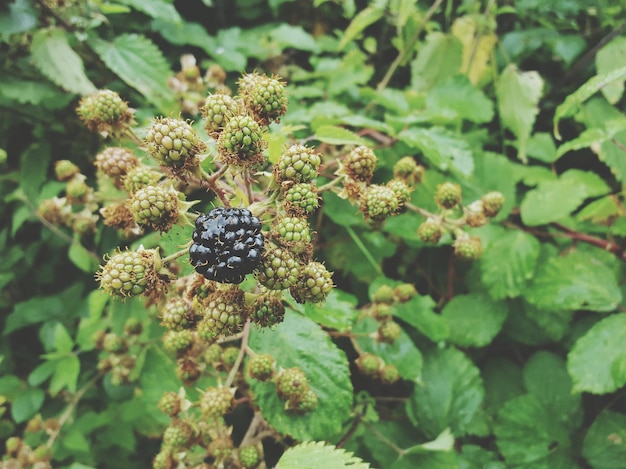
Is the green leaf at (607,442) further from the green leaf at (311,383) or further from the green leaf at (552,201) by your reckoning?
the green leaf at (311,383)

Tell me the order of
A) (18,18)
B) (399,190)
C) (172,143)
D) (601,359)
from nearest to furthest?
1. (172,143)
2. (399,190)
3. (601,359)
4. (18,18)

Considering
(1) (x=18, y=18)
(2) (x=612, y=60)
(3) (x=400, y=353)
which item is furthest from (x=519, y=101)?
(1) (x=18, y=18)

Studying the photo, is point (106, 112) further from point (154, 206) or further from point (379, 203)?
point (379, 203)

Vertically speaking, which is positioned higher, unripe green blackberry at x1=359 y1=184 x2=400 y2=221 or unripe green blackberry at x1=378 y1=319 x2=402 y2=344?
unripe green blackberry at x1=359 y1=184 x2=400 y2=221

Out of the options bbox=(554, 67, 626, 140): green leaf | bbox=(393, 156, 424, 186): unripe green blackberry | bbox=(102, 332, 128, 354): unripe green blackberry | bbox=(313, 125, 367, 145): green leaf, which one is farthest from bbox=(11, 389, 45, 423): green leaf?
bbox=(554, 67, 626, 140): green leaf

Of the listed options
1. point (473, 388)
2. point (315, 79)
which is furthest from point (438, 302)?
point (315, 79)

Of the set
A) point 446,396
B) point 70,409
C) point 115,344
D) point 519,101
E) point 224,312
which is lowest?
point 70,409

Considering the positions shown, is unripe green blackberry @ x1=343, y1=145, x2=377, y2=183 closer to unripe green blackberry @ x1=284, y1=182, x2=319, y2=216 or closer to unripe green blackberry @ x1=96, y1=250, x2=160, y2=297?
Answer: unripe green blackberry @ x1=284, y1=182, x2=319, y2=216

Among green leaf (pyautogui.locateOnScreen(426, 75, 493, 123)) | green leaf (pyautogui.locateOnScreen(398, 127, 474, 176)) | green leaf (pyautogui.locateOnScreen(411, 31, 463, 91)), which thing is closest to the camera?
green leaf (pyautogui.locateOnScreen(398, 127, 474, 176))
